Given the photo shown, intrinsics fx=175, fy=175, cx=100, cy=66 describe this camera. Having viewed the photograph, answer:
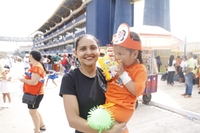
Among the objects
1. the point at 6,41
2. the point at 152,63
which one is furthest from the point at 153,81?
the point at 6,41

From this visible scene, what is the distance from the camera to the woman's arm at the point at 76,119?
1.19m

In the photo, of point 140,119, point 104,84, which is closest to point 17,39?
point 140,119

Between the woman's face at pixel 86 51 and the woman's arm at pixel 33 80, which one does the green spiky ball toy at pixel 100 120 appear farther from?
the woman's arm at pixel 33 80

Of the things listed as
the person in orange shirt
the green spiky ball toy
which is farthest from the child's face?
the green spiky ball toy

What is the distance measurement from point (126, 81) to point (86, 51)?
1.26 ft

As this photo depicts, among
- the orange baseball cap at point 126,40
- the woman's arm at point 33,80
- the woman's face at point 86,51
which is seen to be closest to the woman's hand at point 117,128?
the woman's face at point 86,51

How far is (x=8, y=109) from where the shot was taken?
537 cm

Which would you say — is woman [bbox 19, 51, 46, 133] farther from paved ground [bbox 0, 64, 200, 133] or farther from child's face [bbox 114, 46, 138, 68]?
child's face [bbox 114, 46, 138, 68]

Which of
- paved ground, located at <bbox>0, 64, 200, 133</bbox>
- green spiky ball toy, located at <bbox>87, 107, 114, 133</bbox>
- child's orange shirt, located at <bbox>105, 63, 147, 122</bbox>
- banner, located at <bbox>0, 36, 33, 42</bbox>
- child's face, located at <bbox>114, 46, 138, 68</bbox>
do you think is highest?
banner, located at <bbox>0, 36, 33, 42</bbox>

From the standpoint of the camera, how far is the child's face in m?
1.42

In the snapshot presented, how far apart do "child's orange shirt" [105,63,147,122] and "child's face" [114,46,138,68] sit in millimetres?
53

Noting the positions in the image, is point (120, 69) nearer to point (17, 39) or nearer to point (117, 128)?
point (117, 128)

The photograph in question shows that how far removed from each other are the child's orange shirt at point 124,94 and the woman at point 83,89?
0.21 feet

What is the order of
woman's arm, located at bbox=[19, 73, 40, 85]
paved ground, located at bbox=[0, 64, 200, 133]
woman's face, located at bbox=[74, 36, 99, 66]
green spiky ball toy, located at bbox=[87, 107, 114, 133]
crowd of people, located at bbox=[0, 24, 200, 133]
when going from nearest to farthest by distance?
green spiky ball toy, located at bbox=[87, 107, 114, 133] → crowd of people, located at bbox=[0, 24, 200, 133] → woman's face, located at bbox=[74, 36, 99, 66] → woman's arm, located at bbox=[19, 73, 40, 85] → paved ground, located at bbox=[0, 64, 200, 133]
